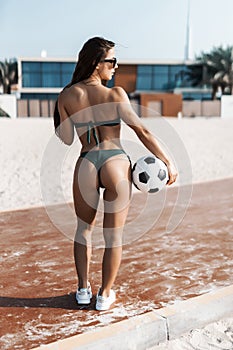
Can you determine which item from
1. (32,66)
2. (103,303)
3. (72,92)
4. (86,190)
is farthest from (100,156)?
(32,66)

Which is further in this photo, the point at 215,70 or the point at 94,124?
the point at 215,70

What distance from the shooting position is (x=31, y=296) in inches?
152

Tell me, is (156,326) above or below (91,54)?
below

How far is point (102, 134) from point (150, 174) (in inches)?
17.3

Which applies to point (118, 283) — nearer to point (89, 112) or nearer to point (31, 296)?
point (31, 296)

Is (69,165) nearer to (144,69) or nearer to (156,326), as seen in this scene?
(156,326)

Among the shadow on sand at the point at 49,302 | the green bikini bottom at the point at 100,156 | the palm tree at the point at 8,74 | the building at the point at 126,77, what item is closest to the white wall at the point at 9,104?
the palm tree at the point at 8,74

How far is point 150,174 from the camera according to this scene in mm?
3273

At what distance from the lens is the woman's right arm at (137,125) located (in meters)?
3.16

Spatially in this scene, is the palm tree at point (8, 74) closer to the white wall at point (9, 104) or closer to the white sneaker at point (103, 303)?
the white wall at point (9, 104)

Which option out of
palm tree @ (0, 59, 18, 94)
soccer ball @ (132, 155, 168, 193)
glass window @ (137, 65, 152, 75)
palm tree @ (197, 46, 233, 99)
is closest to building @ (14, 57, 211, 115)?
glass window @ (137, 65, 152, 75)

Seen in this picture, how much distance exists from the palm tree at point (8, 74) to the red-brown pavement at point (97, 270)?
40139mm

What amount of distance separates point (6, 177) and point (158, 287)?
23.3 ft

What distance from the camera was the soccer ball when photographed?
10.7 ft
